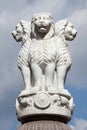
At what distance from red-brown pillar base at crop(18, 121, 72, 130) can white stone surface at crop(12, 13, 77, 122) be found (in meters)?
0.27

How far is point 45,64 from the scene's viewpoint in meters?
12.4

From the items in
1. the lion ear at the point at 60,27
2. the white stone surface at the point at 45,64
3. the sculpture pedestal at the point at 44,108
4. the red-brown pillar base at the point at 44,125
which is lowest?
the red-brown pillar base at the point at 44,125

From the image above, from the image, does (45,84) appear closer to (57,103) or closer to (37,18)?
(57,103)

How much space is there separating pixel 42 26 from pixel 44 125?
244cm

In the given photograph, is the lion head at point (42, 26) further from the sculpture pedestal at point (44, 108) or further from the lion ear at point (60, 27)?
the sculpture pedestal at point (44, 108)

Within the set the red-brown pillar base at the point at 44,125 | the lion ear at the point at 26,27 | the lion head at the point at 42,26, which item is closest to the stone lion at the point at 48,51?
the lion head at the point at 42,26

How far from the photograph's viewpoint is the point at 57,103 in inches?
472

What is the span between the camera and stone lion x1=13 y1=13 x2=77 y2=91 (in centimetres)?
1241

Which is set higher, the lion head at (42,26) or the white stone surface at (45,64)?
the lion head at (42,26)

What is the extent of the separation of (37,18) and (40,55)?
0.94 m

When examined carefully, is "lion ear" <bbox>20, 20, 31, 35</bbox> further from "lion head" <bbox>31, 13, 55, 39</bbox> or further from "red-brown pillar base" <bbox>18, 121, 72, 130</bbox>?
"red-brown pillar base" <bbox>18, 121, 72, 130</bbox>

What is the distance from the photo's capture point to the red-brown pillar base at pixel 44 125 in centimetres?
1179

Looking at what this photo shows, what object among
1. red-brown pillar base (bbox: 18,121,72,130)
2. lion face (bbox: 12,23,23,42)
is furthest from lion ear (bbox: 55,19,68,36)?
red-brown pillar base (bbox: 18,121,72,130)

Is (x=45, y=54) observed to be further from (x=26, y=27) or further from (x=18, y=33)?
(x=18, y=33)
